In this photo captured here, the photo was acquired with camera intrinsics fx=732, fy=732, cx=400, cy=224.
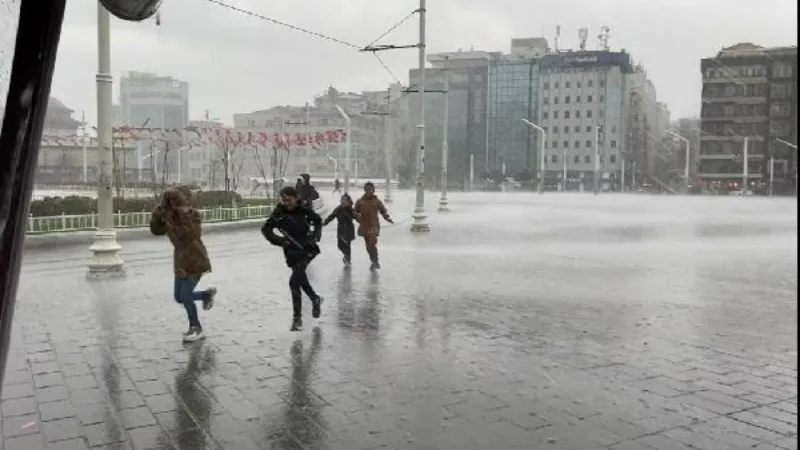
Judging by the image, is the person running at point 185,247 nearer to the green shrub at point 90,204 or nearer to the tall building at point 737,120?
the green shrub at point 90,204

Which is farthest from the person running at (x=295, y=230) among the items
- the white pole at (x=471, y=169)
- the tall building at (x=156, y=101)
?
the white pole at (x=471, y=169)

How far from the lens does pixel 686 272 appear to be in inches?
483

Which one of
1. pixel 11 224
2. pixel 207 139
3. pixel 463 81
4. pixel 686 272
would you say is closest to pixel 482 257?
pixel 686 272

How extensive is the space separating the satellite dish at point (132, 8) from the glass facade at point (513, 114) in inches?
2819

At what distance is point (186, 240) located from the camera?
6.50m

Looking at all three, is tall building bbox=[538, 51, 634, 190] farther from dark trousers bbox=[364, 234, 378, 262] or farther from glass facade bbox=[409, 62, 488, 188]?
dark trousers bbox=[364, 234, 378, 262]

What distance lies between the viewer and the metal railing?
1650cm

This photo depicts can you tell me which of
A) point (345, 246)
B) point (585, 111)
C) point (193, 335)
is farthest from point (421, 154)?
point (585, 111)

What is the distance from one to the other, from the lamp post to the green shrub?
3.18 m

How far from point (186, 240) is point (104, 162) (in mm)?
4911

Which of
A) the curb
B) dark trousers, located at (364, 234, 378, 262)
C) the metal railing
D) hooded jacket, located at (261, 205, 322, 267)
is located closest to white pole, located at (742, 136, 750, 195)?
the metal railing

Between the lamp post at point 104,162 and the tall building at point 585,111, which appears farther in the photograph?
the tall building at point 585,111

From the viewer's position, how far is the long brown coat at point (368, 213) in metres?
12.1

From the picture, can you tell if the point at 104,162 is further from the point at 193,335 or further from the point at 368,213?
the point at 193,335
